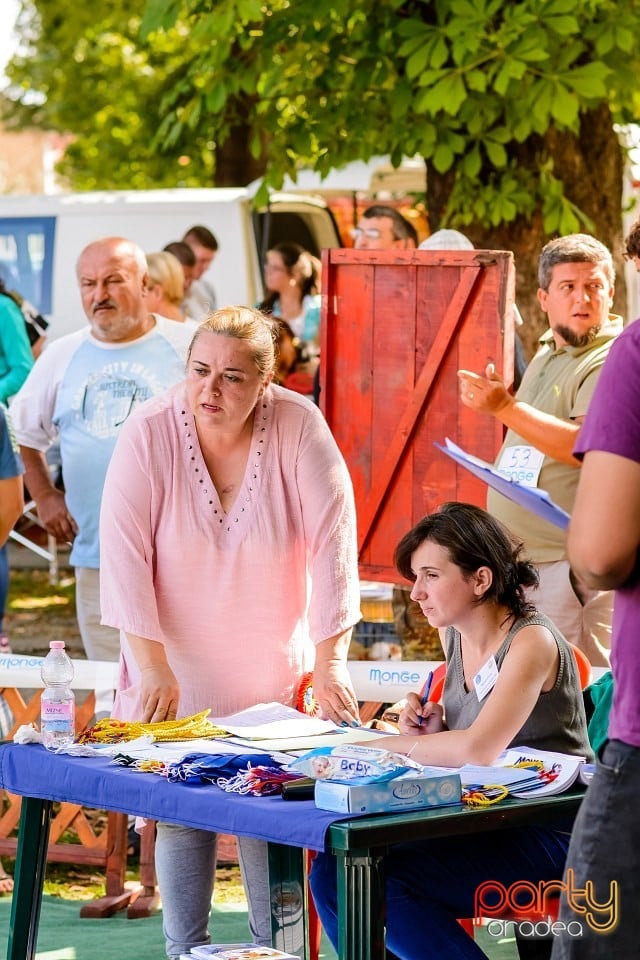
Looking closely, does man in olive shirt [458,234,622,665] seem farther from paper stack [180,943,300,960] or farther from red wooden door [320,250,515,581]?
paper stack [180,943,300,960]

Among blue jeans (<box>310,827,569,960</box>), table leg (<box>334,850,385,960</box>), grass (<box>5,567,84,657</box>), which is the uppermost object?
table leg (<box>334,850,385,960</box>)

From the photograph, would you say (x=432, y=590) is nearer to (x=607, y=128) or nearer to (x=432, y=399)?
(x=432, y=399)

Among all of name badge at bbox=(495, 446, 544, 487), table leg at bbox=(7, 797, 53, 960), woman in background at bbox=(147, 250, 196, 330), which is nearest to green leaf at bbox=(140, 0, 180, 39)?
woman in background at bbox=(147, 250, 196, 330)

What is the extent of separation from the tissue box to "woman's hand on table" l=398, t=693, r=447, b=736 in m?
0.65

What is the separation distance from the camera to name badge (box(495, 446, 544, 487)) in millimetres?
4977

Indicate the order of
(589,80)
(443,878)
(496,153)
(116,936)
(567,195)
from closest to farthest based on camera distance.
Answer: (443,878) → (116,936) → (589,80) → (496,153) → (567,195)

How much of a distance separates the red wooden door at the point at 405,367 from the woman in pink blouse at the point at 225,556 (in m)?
1.77

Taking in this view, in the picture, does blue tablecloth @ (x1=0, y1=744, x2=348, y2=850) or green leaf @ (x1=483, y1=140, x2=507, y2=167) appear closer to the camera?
blue tablecloth @ (x1=0, y1=744, x2=348, y2=850)

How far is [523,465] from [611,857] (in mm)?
2702

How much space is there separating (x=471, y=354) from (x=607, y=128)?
94.8 inches

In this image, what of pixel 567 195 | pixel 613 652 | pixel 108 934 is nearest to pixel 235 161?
pixel 567 195

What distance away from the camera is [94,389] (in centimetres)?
586

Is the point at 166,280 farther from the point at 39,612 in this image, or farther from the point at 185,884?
the point at 39,612

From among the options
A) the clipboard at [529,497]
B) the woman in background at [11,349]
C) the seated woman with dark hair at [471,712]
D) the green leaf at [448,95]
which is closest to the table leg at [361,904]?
the seated woman with dark hair at [471,712]
